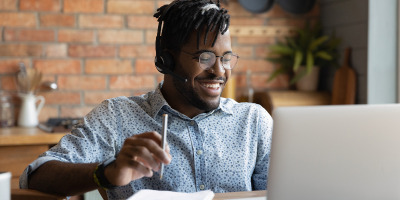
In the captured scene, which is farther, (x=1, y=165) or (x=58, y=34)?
(x=58, y=34)

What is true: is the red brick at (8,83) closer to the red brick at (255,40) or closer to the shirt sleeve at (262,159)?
the red brick at (255,40)

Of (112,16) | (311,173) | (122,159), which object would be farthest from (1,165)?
(311,173)

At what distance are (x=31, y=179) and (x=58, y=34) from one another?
5.49ft

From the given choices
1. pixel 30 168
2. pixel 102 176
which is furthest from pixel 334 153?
pixel 30 168

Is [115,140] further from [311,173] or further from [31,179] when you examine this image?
[311,173]

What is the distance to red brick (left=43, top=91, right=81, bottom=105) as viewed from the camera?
3041mm

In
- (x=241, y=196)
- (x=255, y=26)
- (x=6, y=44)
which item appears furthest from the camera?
(x=255, y=26)

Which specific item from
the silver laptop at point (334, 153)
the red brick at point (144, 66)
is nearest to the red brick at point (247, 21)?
the red brick at point (144, 66)

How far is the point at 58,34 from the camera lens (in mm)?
3020

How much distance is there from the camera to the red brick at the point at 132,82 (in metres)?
3.11

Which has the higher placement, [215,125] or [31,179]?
[215,125]

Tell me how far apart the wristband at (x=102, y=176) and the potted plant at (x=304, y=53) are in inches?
78.1

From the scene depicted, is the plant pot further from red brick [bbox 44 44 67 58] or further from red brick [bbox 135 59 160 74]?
red brick [bbox 44 44 67 58]

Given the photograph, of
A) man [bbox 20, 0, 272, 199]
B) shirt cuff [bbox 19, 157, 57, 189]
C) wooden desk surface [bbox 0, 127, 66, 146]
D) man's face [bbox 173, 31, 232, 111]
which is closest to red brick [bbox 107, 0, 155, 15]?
wooden desk surface [bbox 0, 127, 66, 146]
